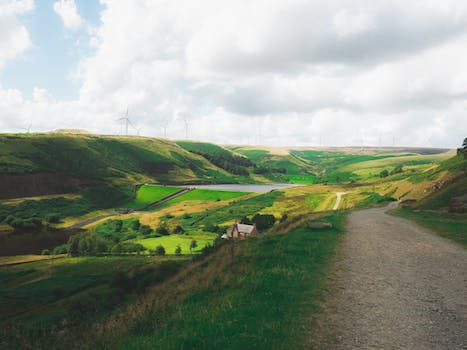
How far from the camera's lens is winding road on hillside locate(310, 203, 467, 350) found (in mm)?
9188

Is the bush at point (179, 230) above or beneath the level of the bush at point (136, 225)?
above

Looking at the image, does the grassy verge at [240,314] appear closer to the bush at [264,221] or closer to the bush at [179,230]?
the bush at [264,221]

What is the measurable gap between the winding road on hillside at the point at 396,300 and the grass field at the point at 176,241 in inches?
4063

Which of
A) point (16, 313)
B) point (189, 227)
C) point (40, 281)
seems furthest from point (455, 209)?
point (189, 227)

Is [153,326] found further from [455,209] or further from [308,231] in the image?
[455,209]

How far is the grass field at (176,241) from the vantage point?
12153cm

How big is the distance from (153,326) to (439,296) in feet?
39.8

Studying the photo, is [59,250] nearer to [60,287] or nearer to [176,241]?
[176,241]

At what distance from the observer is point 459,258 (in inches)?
744

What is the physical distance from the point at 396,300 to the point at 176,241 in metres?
128

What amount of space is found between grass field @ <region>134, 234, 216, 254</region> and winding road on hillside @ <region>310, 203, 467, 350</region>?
103 m

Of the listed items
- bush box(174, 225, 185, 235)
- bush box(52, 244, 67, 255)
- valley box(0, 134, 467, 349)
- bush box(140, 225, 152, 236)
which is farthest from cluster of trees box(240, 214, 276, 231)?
bush box(52, 244, 67, 255)

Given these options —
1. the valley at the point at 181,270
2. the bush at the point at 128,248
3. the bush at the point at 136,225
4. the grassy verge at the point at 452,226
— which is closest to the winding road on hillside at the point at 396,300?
the valley at the point at 181,270

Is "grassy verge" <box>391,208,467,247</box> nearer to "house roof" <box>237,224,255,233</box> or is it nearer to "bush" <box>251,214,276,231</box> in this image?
"house roof" <box>237,224,255,233</box>
